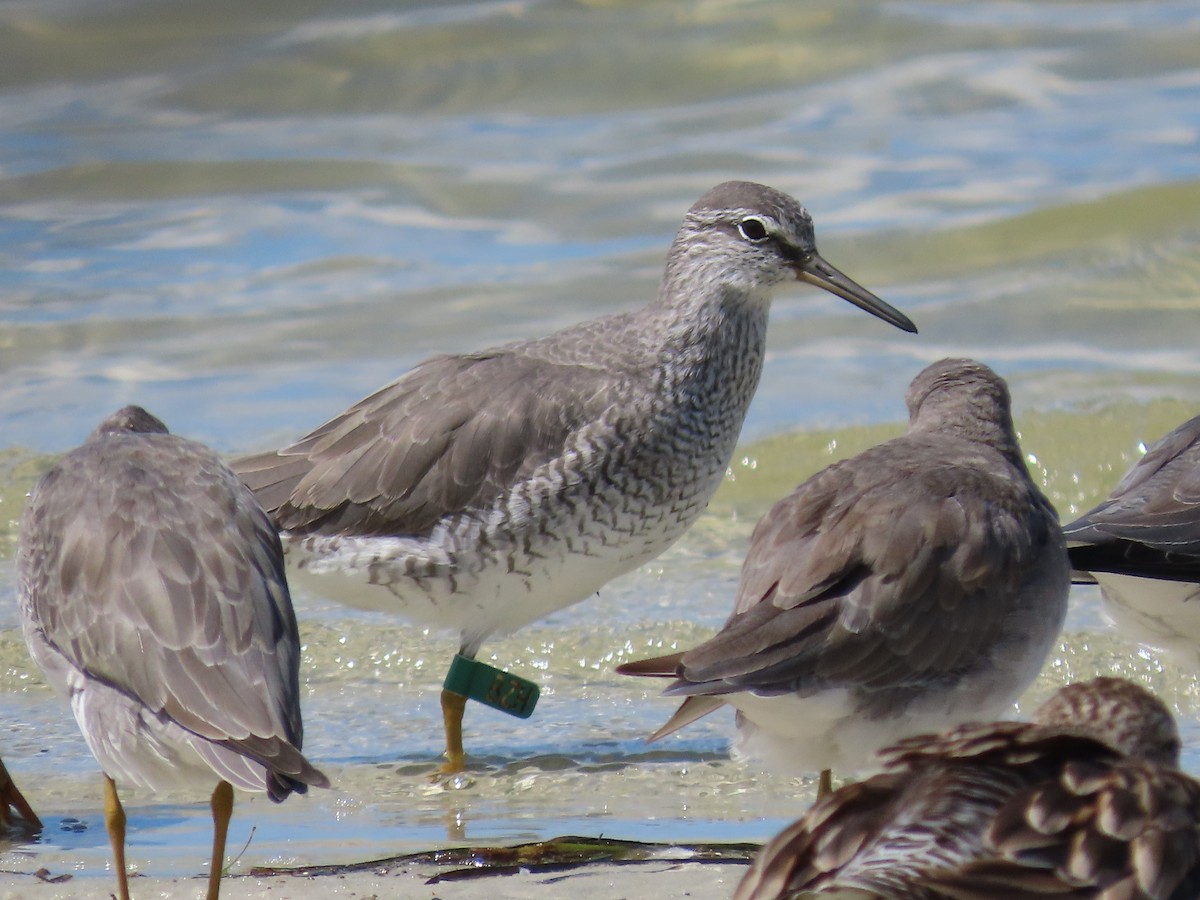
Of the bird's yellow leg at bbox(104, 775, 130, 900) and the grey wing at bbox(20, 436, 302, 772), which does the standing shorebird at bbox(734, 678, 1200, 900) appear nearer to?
the grey wing at bbox(20, 436, 302, 772)

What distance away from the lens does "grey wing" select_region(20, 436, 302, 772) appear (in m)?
4.25

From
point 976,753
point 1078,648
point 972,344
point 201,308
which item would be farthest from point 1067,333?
point 976,753

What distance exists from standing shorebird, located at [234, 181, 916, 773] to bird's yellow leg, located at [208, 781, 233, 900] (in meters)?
1.62

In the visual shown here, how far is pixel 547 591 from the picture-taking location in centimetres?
625

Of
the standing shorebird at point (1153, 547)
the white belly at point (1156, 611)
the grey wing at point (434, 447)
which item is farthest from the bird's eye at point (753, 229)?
the white belly at point (1156, 611)

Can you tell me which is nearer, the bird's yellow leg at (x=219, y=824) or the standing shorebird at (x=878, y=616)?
the bird's yellow leg at (x=219, y=824)

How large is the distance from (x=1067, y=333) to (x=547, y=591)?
5649 millimetres

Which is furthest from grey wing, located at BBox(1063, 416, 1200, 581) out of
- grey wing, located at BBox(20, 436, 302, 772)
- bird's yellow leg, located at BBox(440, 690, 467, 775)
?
grey wing, located at BBox(20, 436, 302, 772)

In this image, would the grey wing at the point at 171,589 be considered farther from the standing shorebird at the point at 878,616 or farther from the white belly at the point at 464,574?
the white belly at the point at 464,574

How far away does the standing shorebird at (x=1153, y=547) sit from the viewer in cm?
549

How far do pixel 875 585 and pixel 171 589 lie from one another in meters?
1.69

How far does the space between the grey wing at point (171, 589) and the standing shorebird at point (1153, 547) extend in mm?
2348

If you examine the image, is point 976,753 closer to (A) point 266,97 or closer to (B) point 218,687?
(B) point 218,687

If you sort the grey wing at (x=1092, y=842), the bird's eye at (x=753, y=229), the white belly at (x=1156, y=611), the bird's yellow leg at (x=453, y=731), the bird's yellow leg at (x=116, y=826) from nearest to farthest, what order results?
the grey wing at (x=1092, y=842) < the bird's yellow leg at (x=116, y=826) < the white belly at (x=1156, y=611) < the bird's yellow leg at (x=453, y=731) < the bird's eye at (x=753, y=229)
